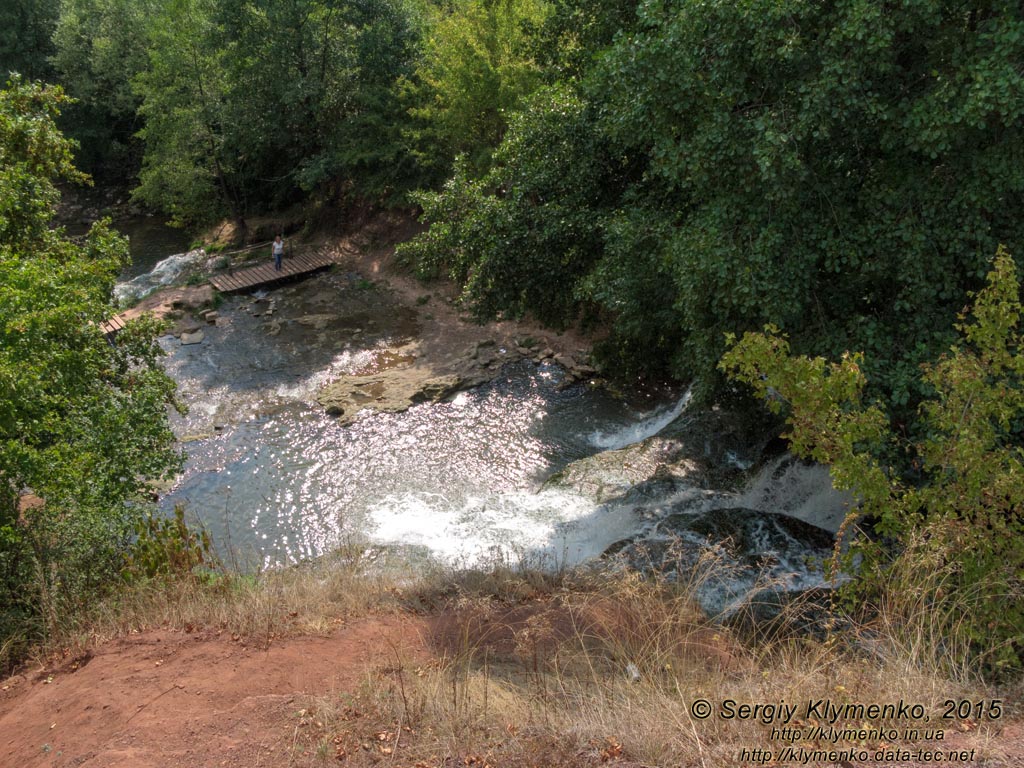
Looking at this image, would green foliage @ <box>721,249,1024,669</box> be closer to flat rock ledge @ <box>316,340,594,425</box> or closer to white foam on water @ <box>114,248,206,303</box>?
flat rock ledge @ <box>316,340,594,425</box>

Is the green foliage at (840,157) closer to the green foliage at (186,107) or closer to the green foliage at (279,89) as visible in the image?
the green foliage at (279,89)

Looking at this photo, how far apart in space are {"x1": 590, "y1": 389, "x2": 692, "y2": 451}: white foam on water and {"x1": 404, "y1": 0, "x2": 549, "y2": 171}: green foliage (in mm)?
8059

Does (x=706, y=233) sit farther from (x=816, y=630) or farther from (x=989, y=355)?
(x=816, y=630)

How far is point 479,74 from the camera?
57.1 ft

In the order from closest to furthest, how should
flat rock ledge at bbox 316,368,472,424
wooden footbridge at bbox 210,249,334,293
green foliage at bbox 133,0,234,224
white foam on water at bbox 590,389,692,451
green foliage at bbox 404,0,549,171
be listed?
1. white foam on water at bbox 590,389,692,451
2. flat rock ledge at bbox 316,368,472,424
3. green foliage at bbox 404,0,549,171
4. wooden footbridge at bbox 210,249,334,293
5. green foliage at bbox 133,0,234,224

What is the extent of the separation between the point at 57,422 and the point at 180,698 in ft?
10.0

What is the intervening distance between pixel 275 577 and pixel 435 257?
21.9 feet

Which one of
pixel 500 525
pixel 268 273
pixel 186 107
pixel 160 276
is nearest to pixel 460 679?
pixel 500 525

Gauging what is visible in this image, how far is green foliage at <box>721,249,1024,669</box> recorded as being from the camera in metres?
4.77

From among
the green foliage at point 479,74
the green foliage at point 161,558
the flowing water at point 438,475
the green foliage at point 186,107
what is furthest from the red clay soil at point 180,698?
the green foliage at point 186,107

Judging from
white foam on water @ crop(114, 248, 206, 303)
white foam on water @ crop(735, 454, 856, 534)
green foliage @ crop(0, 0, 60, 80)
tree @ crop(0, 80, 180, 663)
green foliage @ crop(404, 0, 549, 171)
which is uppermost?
green foliage @ crop(0, 0, 60, 80)

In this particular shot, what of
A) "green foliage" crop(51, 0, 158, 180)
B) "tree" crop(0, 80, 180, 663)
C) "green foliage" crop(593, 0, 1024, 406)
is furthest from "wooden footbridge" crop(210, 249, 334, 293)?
"green foliage" crop(593, 0, 1024, 406)

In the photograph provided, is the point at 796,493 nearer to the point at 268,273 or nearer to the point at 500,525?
the point at 500,525

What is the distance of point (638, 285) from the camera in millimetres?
10305
